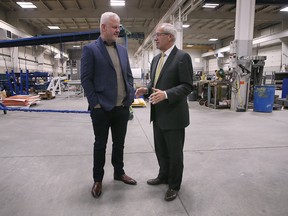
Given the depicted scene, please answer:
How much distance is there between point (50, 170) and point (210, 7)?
12.1 meters

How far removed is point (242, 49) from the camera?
6.11 metres

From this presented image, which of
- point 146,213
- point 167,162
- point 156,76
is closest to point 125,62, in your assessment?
point 156,76

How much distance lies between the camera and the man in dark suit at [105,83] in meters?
1.62

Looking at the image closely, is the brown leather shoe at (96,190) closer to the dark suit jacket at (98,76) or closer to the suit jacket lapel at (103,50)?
the dark suit jacket at (98,76)

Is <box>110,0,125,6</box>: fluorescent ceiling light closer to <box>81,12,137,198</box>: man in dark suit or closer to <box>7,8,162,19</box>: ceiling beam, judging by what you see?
<box>7,8,162,19</box>: ceiling beam

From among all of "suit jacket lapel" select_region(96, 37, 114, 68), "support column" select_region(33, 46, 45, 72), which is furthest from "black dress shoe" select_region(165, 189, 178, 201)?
"support column" select_region(33, 46, 45, 72)

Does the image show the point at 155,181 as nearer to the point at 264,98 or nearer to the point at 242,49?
the point at 264,98

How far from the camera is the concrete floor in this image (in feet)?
5.09

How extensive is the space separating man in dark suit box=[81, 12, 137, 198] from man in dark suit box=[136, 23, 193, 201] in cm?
27

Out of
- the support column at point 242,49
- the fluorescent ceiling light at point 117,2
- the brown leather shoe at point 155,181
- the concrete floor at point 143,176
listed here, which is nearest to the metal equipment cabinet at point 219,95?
the support column at point 242,49

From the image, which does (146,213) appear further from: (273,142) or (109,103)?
(273,142)

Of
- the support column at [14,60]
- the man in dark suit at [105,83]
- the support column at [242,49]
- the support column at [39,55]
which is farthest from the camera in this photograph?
the support column at [39,55]

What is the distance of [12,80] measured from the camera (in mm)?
9195

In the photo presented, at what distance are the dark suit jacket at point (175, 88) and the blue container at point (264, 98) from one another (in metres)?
5.19
